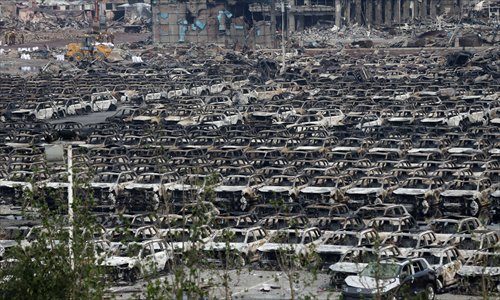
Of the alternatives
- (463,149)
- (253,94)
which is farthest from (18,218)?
(253,94)

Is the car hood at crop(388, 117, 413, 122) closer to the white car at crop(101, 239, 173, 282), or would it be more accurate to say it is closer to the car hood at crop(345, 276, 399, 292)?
the white car at crop(101, 239, 173, 282)

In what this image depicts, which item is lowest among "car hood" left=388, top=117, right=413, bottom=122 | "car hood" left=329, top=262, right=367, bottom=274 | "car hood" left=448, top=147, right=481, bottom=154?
"car hood" left=388, top=117, right=413, bottom=122

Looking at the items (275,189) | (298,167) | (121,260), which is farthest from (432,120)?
(121,260)

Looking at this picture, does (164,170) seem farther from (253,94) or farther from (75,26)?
(75,26)

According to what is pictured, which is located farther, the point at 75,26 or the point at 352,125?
the point at 75,26

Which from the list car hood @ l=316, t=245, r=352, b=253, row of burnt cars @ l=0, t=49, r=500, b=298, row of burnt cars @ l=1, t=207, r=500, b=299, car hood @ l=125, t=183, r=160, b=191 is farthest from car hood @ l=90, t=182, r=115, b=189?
car hood @ l=316, t=245, r=352, b=253

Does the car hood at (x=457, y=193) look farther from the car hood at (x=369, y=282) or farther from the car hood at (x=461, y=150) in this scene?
the car hood at (x=369, y=282)
